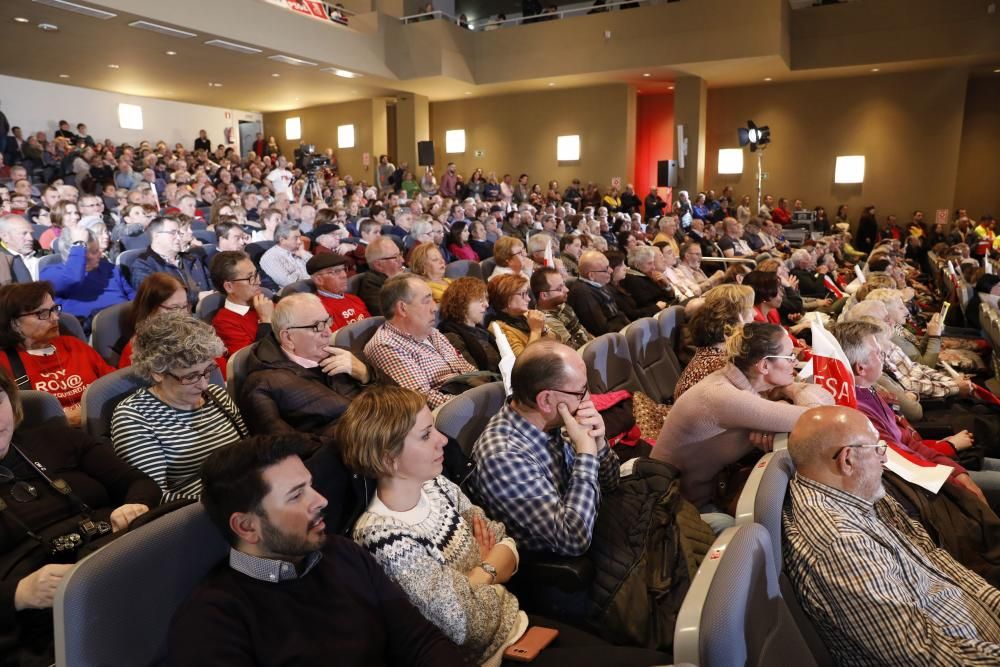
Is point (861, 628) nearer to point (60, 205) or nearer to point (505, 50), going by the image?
point (60, 205)

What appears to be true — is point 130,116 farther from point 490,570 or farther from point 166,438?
point 490,570

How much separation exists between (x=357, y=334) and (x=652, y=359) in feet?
5.24

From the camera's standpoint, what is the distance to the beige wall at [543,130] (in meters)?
15.2

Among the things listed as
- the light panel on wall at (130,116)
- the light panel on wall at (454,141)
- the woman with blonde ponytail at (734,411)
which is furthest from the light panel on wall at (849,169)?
the light panel on wall at (130,116)

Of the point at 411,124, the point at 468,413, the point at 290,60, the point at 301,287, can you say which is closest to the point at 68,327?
A: the point at 301,287

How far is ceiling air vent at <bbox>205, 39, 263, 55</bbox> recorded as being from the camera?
10.4 metres

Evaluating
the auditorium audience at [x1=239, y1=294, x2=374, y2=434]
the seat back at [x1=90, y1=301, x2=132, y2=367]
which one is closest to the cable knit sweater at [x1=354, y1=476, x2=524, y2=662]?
the auditorium audience at [x1=239, y1=294, x2=374, y2=434]

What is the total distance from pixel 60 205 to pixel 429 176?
9.30 m

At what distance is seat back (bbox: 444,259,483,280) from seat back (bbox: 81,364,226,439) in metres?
3.22

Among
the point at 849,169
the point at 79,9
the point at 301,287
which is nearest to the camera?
the point at 301,287

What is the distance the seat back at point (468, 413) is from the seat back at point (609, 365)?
2.67ft

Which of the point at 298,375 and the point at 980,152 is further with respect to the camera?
the point at 980,152

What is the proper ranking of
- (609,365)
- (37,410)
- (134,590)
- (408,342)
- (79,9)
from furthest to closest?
(79,9), (609,365), (408,342), (37,410), (134,590)

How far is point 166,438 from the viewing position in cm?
199
